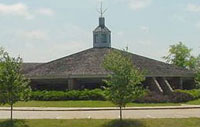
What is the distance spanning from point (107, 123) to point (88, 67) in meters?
22.0

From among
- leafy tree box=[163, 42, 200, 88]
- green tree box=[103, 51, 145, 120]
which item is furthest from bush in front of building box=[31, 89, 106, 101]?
leafy tree box=[163, 42, 200, 88]

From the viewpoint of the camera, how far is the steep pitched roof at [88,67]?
43.3m

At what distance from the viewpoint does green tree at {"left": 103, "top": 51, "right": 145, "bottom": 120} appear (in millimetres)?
24047

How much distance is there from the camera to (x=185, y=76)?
47.4 m

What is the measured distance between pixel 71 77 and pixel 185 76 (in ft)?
40.5

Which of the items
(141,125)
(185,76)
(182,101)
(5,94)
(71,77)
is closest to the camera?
(141,125)

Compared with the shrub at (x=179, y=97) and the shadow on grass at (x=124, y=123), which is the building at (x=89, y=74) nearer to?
the shrub at (x=179, y=97)

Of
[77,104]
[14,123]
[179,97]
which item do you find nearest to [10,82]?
[14,123]

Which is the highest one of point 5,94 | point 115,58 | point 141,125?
point 115,58

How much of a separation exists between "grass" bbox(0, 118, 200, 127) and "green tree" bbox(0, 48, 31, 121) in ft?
4.44

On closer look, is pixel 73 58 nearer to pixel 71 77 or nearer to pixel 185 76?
pixel 71 77

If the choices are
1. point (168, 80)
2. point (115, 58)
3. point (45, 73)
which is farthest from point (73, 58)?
point (115, 58)

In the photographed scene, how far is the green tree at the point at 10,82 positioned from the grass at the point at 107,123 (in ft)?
4.44

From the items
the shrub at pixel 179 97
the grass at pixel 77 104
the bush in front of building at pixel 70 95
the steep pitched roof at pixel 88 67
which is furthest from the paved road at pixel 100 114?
the steep pitched roof at pixel 88 67
